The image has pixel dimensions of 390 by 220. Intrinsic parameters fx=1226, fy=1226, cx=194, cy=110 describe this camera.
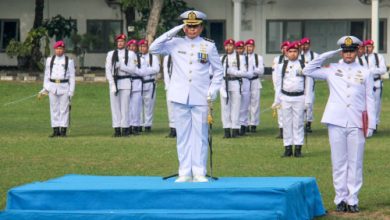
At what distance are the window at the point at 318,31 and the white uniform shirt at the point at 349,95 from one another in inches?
1418

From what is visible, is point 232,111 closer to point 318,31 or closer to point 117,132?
point 117,132

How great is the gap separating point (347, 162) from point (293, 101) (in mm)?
7042

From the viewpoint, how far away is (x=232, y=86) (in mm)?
27812

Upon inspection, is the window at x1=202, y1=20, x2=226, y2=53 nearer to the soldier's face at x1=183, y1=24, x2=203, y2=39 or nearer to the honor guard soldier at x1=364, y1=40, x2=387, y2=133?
the honor guard soldier at x1=364, y1=40, x2=387, y2=133

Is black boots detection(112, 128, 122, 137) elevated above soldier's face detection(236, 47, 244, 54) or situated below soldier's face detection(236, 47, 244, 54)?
below

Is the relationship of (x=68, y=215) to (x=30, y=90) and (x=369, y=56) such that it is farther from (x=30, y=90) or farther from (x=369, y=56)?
(x=30, y=90)

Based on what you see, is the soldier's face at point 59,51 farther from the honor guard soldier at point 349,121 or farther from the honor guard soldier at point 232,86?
the honor guard soldier at point 349,121

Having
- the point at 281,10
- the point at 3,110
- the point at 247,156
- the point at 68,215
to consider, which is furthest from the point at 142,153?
the point at 281,10

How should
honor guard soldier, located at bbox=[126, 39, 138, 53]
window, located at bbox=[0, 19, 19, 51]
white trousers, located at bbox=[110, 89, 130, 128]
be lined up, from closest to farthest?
1. white trousers, located at bbox=[110, 89, 130, 128]
2. honor guard soldier, located at bbox=[126, 39, 138, 53]
3. window, located at bbox=[0, 19, 19, 51]

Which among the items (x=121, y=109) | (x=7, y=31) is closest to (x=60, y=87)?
(x=121, y=109)

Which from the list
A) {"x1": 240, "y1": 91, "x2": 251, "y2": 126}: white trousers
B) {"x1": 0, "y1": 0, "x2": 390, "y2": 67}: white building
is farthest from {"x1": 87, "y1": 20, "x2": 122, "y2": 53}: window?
{"x1": 240, "y1": 91, "x2": 251, "y2": 126}: white trousers

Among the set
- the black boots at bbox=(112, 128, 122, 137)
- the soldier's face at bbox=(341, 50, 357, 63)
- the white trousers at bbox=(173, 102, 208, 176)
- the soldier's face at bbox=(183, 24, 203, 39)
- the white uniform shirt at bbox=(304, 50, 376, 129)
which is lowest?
the black boots at bbox=(112, 128, 122, 137)

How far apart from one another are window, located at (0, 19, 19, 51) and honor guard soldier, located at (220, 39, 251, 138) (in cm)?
2739

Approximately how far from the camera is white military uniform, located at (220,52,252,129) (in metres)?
27.5
